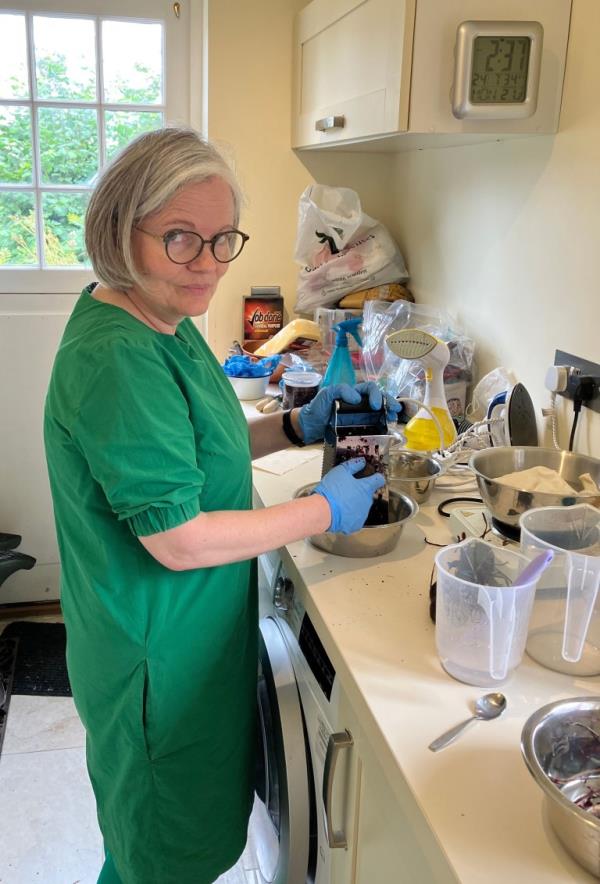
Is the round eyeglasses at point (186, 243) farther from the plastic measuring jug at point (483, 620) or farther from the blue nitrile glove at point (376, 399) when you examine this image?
the plastic measuring jug at point (483, 620)

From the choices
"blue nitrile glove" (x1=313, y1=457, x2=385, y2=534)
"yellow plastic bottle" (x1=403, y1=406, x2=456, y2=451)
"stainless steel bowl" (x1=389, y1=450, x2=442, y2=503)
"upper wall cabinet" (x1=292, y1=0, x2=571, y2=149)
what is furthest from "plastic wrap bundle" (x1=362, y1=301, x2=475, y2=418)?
"blue nitrile glove" (x1=313, y1=457, x2=385, y2=534)

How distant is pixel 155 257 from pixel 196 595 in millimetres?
481

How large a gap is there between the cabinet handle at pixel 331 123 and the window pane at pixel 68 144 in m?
0.84

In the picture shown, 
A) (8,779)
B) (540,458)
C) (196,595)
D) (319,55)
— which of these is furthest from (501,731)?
(319,55)

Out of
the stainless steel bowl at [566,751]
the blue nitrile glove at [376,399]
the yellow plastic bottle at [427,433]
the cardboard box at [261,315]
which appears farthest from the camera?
the cardboard box at [261,315]

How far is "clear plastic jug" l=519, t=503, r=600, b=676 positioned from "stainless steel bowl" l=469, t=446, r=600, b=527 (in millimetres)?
132

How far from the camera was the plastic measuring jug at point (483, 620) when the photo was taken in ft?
2.81

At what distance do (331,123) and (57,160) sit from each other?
1010mm

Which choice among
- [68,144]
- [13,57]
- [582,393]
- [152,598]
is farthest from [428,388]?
[13,57]

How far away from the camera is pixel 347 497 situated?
3.59 ft

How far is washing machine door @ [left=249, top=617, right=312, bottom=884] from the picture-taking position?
45.4 inches

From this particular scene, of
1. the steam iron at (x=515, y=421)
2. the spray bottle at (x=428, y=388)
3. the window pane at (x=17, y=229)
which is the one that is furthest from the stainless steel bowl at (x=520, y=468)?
the window pane at (x=17, y=229)

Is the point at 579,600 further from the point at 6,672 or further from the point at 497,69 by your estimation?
the point at 6,672

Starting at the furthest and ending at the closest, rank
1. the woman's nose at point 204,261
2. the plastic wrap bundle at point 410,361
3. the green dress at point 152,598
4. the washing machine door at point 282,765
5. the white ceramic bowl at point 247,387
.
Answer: the white ceramic bowl at point 247,387 < the plastic wrap bundle at point 410,361 < the washing machine door at point 282,765 < the woman's nose at point 204,261 < the green dress at point 152,598
